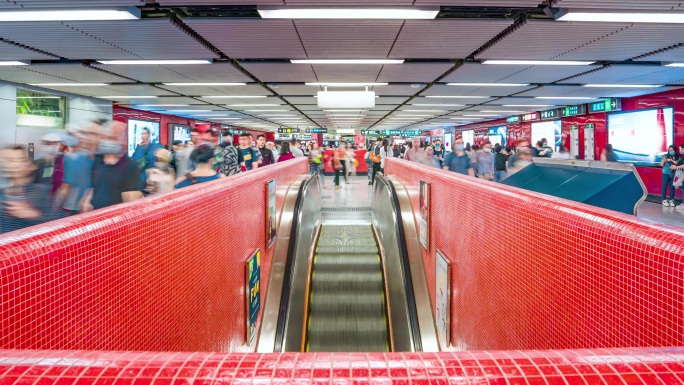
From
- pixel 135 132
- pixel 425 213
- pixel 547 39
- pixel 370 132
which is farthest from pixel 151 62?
pixel 370 132

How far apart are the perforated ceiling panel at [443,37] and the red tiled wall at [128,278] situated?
12.3 ft

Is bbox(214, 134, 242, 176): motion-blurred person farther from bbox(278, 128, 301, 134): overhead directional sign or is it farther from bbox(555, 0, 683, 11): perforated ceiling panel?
bbox(278, 128, 301, 134): overhead directional sign

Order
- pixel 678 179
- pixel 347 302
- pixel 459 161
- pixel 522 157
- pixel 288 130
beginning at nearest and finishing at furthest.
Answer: pixel 347 302 < pixel 522 157 < pixel 459 161 < pixel 678 179 < pixel 288 130

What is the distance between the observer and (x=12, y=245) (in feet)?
3.61

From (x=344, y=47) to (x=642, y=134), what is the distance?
10.2m

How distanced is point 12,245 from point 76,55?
7.20 meters

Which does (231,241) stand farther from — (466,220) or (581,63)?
(581,63)

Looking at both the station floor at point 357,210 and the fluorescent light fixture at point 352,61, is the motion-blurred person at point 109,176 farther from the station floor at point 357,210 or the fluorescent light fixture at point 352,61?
the station floor at point 357,210

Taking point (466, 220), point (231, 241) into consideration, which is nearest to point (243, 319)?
point (231, 241)

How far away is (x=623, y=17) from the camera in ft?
15.6

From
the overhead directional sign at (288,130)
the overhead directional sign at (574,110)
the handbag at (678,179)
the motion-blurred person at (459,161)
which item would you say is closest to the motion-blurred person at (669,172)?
the handbag at (678,179)

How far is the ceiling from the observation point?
4.75 metres

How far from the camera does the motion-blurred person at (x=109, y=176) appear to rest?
3.36 m

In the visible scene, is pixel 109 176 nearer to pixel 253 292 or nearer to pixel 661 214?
pixel 253 292
